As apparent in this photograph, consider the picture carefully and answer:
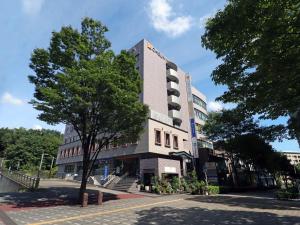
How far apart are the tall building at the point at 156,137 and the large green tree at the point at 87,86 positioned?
682cm

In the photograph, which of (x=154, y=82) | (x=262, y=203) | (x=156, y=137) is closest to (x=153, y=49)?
(x=154, y=82)

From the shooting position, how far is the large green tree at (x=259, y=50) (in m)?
7.27

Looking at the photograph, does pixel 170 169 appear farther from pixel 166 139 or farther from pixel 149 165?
pixel 166 139

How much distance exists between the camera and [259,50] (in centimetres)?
763

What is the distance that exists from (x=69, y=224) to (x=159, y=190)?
1618 cm

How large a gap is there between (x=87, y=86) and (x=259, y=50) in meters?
11.4

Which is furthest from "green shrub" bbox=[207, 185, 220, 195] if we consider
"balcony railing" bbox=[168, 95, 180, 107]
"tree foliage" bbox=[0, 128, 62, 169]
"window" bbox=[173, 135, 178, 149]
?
"tree foliage" bbox=[0, 128, 62, 169]

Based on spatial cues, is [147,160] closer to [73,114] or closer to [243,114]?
[73,114]

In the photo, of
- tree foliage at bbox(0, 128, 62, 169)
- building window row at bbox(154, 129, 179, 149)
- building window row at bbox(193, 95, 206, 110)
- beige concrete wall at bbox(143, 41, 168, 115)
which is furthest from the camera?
tree foliage at bbox(0, 128, 62, 169)

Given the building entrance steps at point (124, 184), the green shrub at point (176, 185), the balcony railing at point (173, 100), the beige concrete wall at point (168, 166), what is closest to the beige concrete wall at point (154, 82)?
the balcony railing at point (173, 100)

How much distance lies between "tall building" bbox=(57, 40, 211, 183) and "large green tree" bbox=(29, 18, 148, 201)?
682 cm

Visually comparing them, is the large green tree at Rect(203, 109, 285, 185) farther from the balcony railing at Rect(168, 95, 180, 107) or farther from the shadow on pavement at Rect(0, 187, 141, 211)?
the shadow on pavement at Rect(0, 187, 141, 211)

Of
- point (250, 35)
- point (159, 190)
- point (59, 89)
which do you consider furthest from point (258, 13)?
point (159, 190)

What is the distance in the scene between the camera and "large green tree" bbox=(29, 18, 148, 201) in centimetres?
1520
